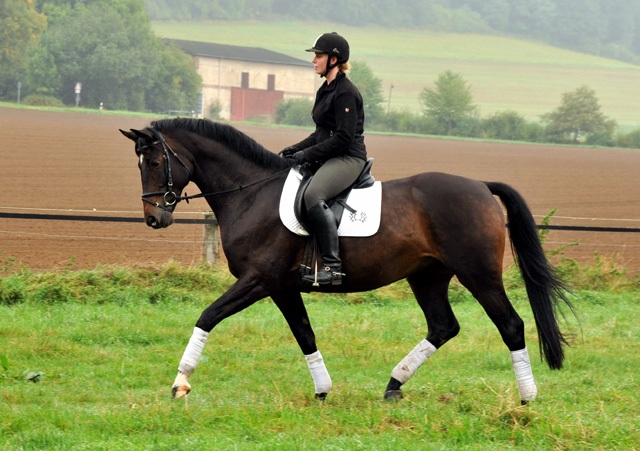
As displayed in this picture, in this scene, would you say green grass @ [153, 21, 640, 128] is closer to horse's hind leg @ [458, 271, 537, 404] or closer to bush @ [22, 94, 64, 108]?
bush @ [22, 94, 64, 108]

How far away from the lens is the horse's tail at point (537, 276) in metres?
6.35

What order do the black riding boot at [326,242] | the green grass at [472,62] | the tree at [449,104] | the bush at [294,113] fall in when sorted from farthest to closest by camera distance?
the green grass at [472,62]
the tree at [449,104]
the bush at [294,113]
the black riding boot at [326,242]

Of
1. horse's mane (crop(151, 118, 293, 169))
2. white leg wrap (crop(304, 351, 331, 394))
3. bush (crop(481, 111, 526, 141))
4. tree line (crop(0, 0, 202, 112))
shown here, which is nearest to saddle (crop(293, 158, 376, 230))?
horse's mane (crop(151, 118, 293, 169))

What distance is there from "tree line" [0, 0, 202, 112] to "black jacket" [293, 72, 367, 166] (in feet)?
209

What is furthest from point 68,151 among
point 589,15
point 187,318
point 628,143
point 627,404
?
point 589,15

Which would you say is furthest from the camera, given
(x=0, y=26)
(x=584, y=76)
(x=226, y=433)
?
(x=584, y=76)

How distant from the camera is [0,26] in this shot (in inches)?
2781

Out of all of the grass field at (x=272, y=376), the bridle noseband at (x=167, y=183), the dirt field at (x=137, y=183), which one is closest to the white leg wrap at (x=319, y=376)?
the grass field at (x=272, y=376)

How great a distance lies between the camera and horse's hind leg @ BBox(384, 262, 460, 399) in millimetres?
6426

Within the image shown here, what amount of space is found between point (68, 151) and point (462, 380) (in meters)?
31.4

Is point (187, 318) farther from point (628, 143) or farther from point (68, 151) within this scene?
point (628, 143)

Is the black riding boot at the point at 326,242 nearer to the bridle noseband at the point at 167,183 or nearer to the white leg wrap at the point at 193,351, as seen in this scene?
the white leg wrap at the point at 193,351

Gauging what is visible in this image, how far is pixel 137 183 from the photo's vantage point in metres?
27.6

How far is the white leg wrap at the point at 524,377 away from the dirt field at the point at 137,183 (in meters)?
6.49
